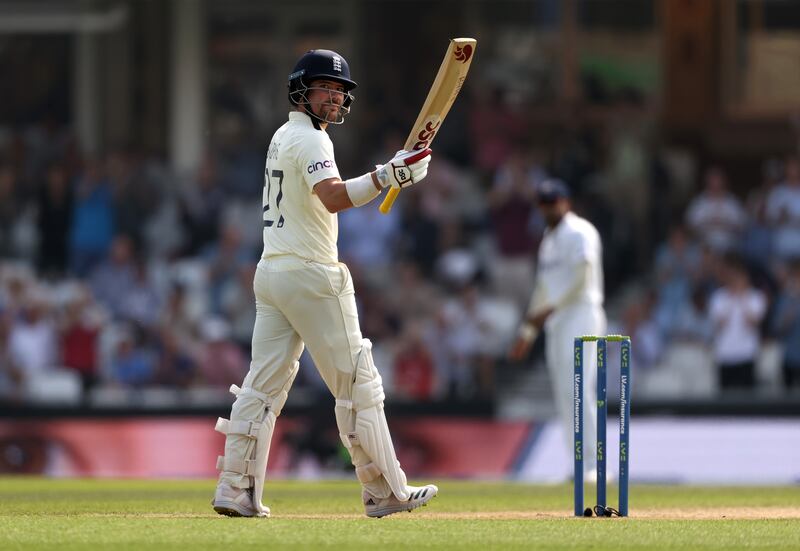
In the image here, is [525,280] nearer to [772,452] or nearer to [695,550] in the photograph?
[772,452]

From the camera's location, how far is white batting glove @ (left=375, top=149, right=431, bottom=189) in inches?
268

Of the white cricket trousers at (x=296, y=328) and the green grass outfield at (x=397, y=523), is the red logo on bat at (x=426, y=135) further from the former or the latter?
the green grass outfield at (x=397, y=523)

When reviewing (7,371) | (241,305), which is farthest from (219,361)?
(7,371)

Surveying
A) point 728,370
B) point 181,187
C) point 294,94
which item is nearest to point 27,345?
point 181,187

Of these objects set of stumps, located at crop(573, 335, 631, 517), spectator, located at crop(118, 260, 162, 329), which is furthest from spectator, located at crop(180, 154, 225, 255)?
set of stumps, located at crop(573, 335, 631, 517)

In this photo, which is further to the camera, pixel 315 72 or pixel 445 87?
pixel 445 87

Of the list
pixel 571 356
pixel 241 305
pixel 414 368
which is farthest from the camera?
pixel 241 305

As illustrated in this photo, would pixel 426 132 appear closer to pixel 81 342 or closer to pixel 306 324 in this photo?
pixel 306 324

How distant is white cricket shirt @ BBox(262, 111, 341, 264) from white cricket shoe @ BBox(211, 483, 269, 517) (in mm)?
1019

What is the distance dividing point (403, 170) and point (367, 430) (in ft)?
3.71

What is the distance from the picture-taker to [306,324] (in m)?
7.04

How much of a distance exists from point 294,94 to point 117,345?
8.30 meters

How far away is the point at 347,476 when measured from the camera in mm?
13305

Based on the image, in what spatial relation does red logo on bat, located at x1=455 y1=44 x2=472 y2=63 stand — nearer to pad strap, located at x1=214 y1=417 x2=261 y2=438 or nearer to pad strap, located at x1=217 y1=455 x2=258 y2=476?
pad strap, located at x1=214 y1=417 x2=261 y2=438
